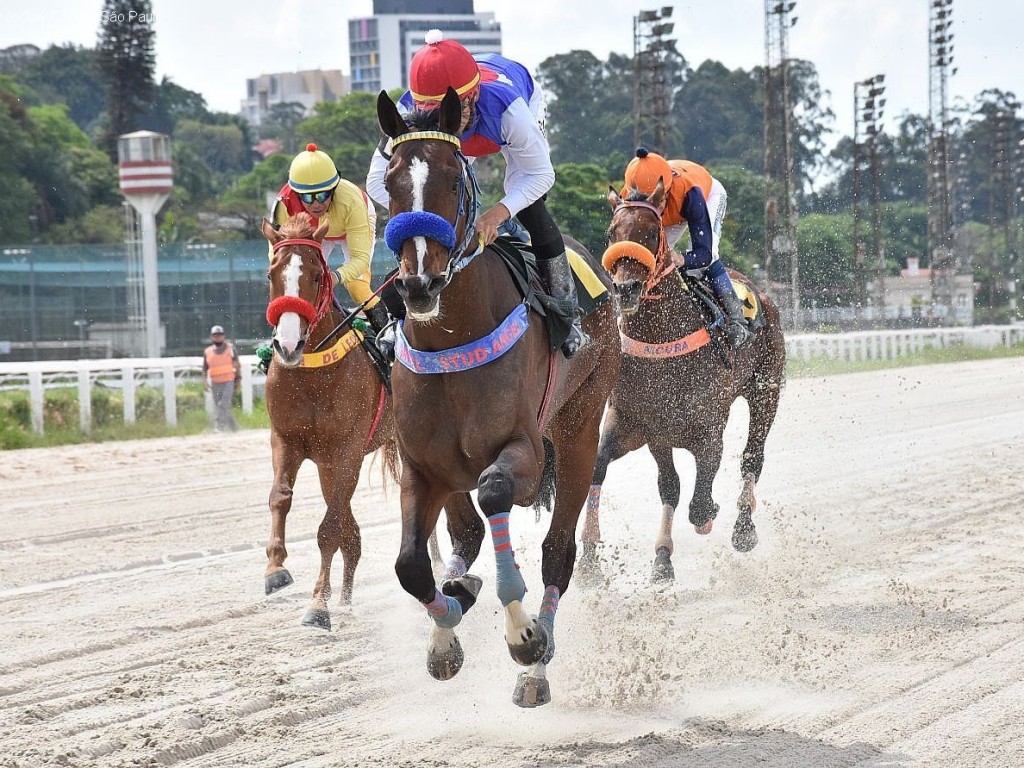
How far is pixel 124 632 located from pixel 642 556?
346 cm

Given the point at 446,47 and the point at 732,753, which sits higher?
the point at 446,47

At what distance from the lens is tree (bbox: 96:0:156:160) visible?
6706 centimetres

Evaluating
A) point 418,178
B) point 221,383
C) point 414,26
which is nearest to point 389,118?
point 418,178

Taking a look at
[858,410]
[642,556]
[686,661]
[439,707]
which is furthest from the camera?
[858,410]

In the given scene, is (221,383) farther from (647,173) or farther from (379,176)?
(379,176)

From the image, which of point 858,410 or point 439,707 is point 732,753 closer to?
point 439,707

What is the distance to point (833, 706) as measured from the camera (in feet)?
17.3

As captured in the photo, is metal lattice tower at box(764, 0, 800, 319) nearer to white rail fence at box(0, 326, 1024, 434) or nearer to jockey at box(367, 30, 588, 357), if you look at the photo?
white rail fence at box(0, 326, 1024, 434)

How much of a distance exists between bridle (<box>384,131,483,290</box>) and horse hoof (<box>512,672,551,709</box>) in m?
1.56

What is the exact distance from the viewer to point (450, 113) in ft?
15.5

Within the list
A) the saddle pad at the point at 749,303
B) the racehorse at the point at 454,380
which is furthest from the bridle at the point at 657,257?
the racehorse at the point at 454,380

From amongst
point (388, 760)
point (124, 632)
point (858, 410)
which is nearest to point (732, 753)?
point (388, 760)

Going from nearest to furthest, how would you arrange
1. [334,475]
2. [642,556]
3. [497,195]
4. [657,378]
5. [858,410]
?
[334,475] < [657,378] < [642,556] < [858,410] < [497,195]

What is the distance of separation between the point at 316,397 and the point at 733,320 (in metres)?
2.78
